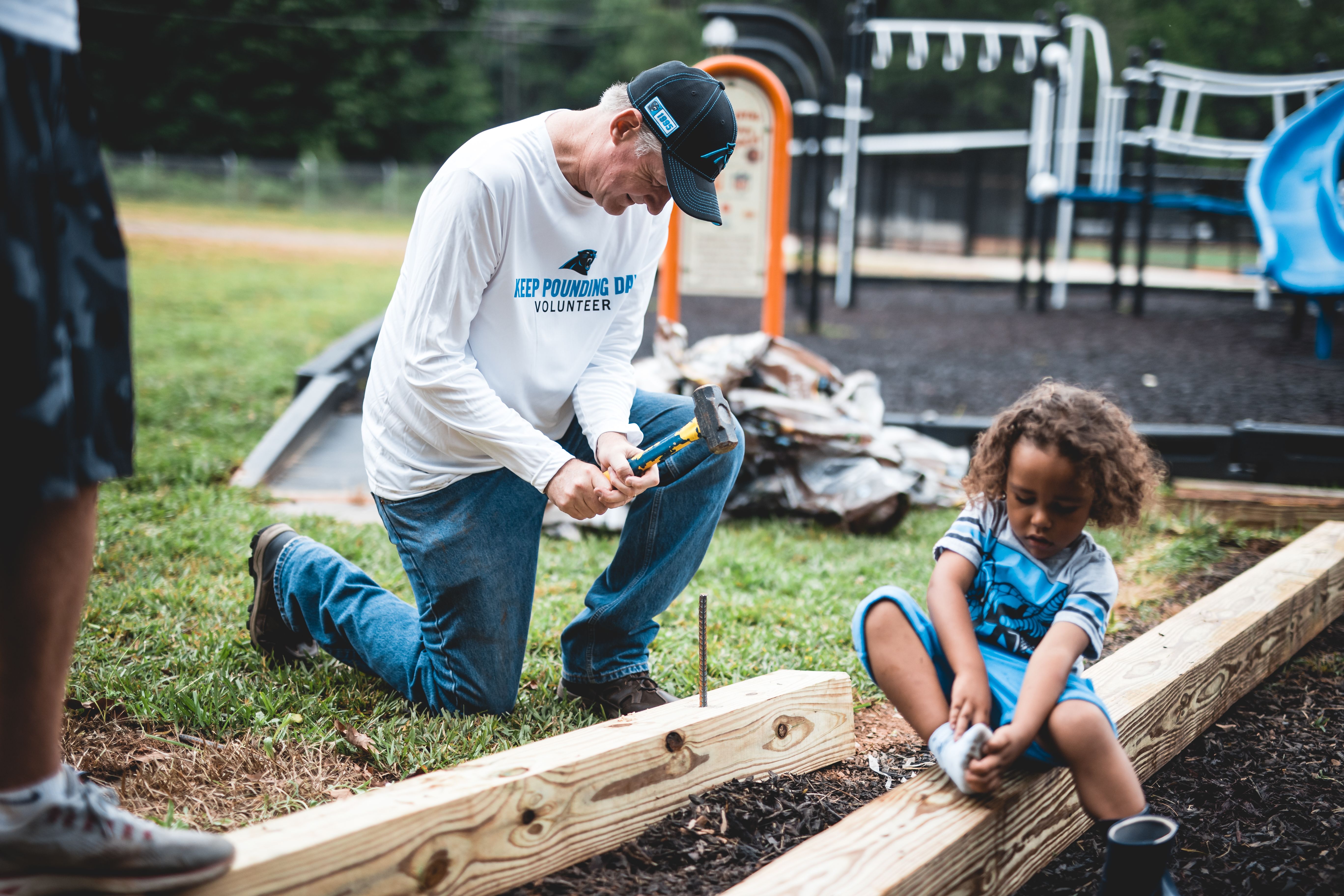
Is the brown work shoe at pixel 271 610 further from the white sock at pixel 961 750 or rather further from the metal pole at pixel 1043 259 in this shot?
the metal pole at pixel 1043 259

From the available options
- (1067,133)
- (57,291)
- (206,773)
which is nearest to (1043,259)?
(1067,133)

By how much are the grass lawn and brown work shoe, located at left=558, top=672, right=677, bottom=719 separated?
6 centimetres

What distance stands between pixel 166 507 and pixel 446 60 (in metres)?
41.1

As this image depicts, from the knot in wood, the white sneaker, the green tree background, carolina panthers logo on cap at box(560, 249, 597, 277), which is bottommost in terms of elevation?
the knot in wood

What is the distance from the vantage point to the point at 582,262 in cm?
265

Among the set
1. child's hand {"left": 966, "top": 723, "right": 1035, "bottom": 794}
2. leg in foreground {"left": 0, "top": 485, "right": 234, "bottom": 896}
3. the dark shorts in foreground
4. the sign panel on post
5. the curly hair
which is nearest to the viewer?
the dark shorts in foreground

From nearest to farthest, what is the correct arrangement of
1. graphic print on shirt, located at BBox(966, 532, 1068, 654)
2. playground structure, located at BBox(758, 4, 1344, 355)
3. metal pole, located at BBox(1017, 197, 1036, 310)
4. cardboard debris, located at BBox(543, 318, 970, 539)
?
graphic print on shirt, located at BBox(966, 532, 1068, 654) < cardboard debris, located at BBox(543, 318, 970, 539) < playground structure, located at BBox(758, 4, 1344, 355) < metal pole, located at BBox(1017, 197, 1036, 310)

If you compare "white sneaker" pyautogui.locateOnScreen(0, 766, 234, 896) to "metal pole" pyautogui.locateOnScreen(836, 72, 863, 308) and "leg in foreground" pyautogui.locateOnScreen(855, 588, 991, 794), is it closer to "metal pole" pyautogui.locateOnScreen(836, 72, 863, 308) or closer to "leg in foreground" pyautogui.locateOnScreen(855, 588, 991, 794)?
"leg in foreground" pyautogui.locateOnScreen(855, 588, 991, 794)

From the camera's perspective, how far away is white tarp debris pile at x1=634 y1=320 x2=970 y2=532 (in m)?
4.79

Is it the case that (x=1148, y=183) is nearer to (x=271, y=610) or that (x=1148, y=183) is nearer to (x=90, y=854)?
(x=271, y=610)

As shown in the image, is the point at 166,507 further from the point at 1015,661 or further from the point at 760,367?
the point at 1015,661

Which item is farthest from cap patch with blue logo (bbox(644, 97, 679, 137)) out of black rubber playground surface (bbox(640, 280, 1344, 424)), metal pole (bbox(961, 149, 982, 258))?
metal pole (bbox(961, 149, 982, 258))

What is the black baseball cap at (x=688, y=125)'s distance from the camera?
236 cm

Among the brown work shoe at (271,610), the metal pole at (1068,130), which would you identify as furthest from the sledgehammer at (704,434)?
the metal pole at (1068,130)
